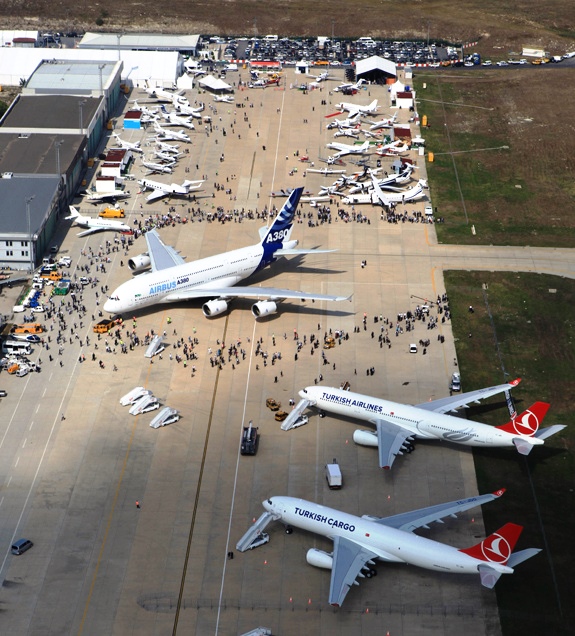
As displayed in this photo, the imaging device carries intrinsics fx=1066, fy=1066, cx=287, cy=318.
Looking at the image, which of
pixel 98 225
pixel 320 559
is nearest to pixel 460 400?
pixel 320 559

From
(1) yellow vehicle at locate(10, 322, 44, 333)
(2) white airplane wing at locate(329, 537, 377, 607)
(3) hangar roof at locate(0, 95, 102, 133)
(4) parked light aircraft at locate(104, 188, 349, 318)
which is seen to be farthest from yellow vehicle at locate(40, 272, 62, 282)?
(2) white airplane wing at locate(329, 537, 377, 607)

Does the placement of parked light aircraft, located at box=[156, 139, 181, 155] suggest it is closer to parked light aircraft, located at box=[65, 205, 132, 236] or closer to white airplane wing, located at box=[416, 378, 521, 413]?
parked light aircraft, located at box=[65, 205, 132, 236]

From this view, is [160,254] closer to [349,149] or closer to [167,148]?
[167,148]

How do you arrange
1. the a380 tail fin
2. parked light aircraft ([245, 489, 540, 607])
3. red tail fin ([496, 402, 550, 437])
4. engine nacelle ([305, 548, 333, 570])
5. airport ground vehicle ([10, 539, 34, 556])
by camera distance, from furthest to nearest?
the a380 tail fin → red tail fin ([496, 402, 550, 437]) → airport ground vehicle ([10, 539, 34, 556]) → engine nacelle ([305, 548, 333, 570]) → parked light aircraft ([245, 489, 540, 607])

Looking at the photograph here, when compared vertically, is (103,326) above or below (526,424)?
above

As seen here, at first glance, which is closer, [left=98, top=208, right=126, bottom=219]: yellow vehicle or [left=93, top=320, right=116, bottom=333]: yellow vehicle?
[left=93, top=320, right=116, bottom=333]: yellow vehicle

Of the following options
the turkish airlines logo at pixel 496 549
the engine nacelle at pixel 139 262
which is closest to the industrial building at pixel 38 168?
the engine nacelle at pixel 139 262

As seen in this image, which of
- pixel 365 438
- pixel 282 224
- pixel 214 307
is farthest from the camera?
pixel 282 224
